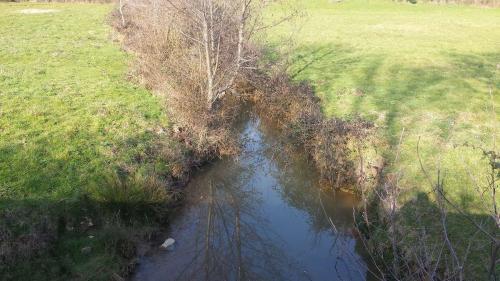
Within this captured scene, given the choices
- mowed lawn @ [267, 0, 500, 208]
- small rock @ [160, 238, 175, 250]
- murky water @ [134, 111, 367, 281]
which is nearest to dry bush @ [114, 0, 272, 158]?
murky water @ [134, 111, 367, 281]

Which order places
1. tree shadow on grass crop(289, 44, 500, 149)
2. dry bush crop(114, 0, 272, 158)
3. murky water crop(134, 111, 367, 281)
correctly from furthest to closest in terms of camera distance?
tree shadow on grass crop(289, 44, 500, 149) < dry bush crop(114, 0, 272, 158) < murky water crop(134, 111, 367, 281)

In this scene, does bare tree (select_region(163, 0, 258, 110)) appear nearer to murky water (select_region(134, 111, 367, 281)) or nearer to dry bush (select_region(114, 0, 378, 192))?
dry bush (select_region(114, 0, 378, 192))

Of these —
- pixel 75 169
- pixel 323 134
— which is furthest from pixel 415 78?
pixel 75 169

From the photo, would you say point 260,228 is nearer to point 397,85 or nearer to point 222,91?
point 222,91

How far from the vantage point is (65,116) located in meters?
13.0

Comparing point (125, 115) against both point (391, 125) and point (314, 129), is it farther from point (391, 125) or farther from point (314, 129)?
point (391, 125)

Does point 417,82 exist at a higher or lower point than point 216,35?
lower

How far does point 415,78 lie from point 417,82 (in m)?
0.70

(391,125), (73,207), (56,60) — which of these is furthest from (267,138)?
(56,60)

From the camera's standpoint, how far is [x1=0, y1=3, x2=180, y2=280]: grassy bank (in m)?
8.11

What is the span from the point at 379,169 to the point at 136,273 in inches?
269

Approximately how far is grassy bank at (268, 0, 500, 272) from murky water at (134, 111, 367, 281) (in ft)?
6.57

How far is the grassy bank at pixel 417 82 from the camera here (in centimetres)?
1032

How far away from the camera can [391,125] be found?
13.5 metres
